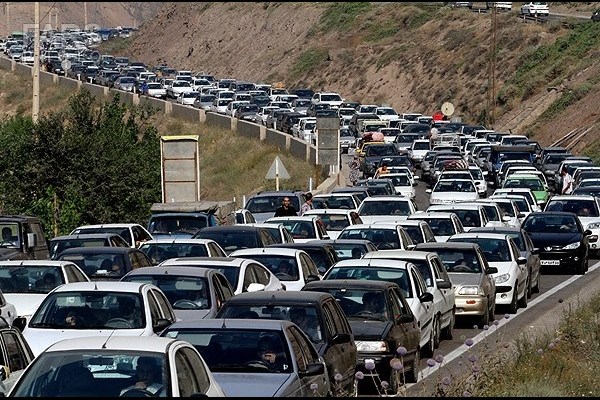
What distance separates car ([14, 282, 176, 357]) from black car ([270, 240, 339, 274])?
829 centimetres

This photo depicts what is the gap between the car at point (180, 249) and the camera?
2366cm

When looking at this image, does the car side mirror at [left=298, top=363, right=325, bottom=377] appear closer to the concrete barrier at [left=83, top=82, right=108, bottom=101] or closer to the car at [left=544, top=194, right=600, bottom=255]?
the car at [left=544, top=194, right=600, bottom=255]

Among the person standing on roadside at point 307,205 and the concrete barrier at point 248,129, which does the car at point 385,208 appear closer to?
the person standing on roadside at point 307,205

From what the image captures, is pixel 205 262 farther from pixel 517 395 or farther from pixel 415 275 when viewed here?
pixel 517 395

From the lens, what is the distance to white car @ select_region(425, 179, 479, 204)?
A: 4575cm

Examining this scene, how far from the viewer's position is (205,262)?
20.3 m

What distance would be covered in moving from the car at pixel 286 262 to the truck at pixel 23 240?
515cm

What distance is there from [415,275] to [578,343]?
105 inches

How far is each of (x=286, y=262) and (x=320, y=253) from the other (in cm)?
226

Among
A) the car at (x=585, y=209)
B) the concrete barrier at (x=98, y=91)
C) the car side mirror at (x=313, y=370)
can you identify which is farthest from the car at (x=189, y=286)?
the concrete barrier at (x=98, y=91)

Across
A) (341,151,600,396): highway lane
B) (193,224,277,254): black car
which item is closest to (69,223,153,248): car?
(193,224,277,254): black car

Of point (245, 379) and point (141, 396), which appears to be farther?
point (245, 379)

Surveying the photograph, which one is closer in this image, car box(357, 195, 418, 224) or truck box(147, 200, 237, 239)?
truck box(147, 200, 237, 239)

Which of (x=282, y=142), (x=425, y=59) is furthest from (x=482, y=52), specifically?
(x=282, y=142)
